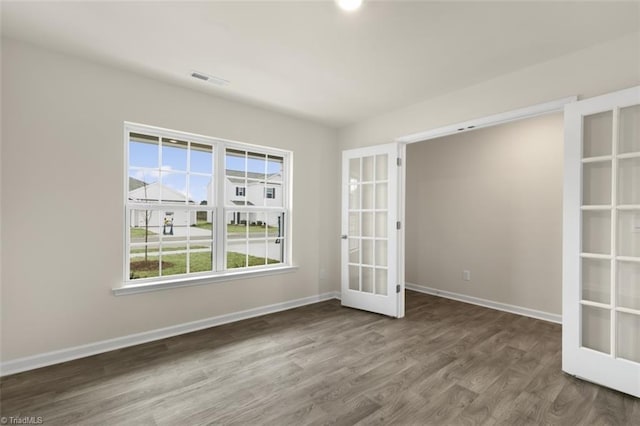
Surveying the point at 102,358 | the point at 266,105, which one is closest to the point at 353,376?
the point at 102,358

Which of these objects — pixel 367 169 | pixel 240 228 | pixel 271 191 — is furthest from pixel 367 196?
pixel 240 228

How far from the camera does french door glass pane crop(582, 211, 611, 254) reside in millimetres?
2199

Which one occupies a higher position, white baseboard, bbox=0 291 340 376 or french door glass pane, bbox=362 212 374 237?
french door glass pane, bbox=362 212 374 237

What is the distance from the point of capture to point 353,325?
3.43 meters

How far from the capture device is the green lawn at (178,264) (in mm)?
3055

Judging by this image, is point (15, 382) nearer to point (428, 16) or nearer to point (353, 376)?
point (353, 376)

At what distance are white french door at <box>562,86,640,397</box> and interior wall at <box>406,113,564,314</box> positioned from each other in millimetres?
1508

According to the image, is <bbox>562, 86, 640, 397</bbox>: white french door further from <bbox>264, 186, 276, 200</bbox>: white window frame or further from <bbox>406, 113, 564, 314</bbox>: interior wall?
<bbox>264, 186, 276, 200</bbox>: white window frame

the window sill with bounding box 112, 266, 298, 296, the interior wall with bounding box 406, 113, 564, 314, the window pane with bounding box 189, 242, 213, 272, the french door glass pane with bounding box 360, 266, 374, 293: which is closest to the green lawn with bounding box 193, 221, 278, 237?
the window pane with bounding box 189, 242, 213, 272

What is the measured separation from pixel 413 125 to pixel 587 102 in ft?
5.32

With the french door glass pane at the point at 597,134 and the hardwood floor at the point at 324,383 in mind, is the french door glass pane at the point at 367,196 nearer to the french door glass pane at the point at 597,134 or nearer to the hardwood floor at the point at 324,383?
the hardwood floor at the point at 324,383

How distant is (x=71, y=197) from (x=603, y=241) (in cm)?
433

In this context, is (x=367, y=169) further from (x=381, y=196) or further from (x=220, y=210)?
(x=220, y=210)

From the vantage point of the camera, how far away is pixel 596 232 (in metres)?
2.25
